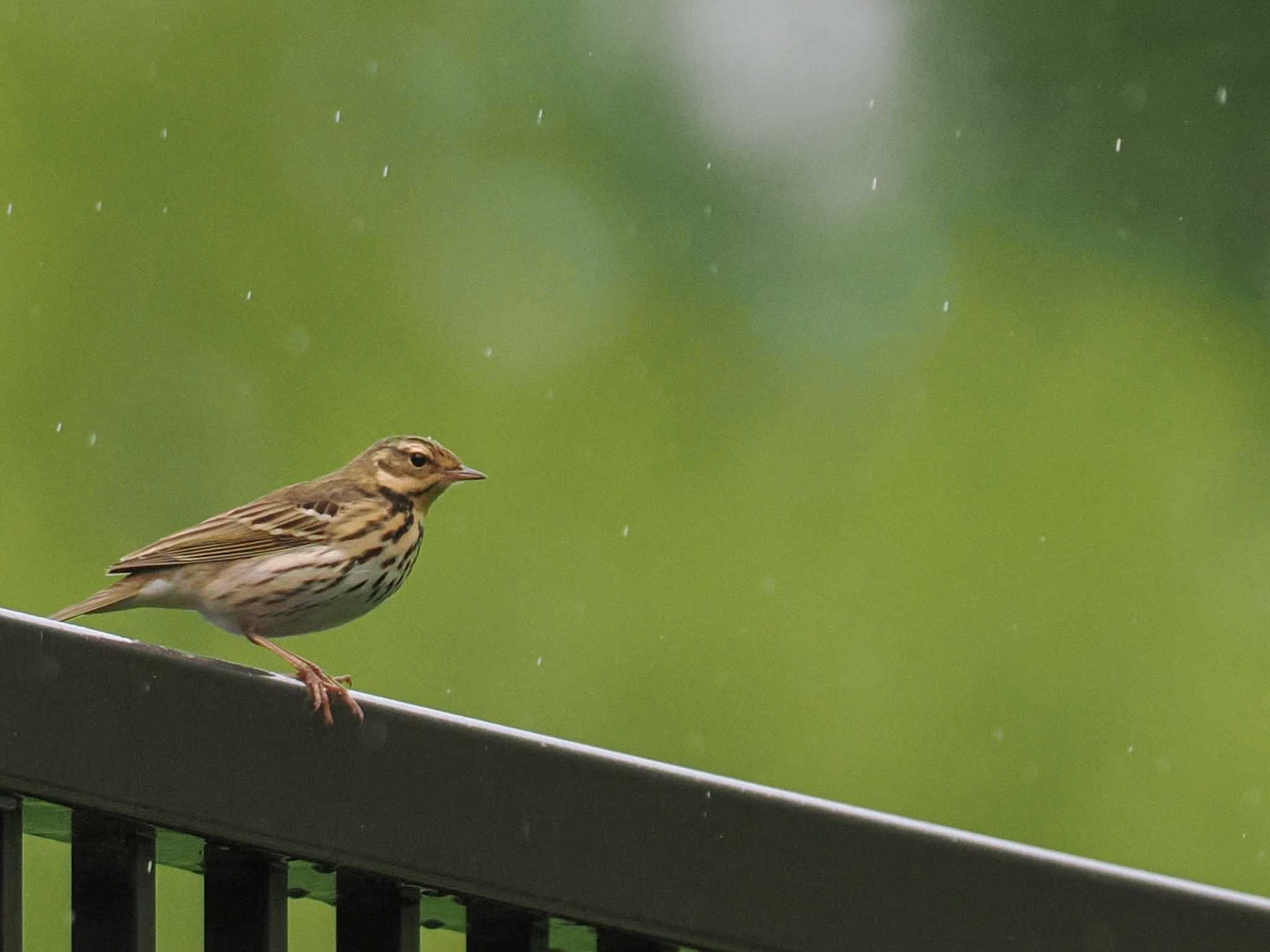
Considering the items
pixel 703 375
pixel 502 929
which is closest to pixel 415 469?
pixel 502 929

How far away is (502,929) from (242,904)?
8.2 inches

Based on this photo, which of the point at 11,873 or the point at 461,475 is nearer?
the point at 11,873

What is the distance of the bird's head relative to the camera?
179 inches

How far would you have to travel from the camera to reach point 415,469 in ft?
15.3

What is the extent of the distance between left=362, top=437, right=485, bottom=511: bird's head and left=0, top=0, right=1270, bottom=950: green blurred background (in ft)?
31.1

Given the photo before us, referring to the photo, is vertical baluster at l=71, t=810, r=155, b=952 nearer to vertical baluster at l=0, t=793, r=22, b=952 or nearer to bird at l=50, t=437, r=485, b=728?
vertical baluster at l=0, t=793, r=22, b=952

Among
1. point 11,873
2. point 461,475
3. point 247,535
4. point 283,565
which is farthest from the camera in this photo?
point 461,475

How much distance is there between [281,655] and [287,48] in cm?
1673

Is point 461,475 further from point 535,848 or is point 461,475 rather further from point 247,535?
point 535,848

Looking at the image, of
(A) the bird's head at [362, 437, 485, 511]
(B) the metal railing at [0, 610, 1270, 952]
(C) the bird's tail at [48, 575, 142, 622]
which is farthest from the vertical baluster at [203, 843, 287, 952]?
(A) the bird's head at [362, 437, 485, 511]

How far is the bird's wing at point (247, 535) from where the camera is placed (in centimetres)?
418

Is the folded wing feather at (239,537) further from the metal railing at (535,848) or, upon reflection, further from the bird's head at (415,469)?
the metal railing at (535,848)

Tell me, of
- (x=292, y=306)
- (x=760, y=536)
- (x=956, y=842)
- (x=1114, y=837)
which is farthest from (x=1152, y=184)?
(x=956, y=842)

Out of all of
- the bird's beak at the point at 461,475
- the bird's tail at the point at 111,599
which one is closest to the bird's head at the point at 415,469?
the bird's beak at the point at 461,475
